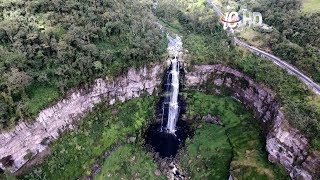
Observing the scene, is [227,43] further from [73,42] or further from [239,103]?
[73,42]

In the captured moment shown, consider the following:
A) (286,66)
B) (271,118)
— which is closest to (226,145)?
(271,118)

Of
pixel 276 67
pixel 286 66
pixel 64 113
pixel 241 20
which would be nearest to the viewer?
pixel 64 113

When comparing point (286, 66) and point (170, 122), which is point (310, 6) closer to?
point (286, 66)

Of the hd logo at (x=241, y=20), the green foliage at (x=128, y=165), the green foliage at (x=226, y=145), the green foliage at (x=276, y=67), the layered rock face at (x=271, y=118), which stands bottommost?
the green foliage at (x=128, y=165)

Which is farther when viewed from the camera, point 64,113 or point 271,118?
point 271,118

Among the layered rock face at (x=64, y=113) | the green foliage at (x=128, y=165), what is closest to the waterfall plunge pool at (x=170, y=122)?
the layered rock face at (x=64, y=113)

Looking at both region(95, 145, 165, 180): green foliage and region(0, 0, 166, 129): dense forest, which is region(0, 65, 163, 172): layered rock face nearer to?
region(0, 0, 166, 129): dense forest

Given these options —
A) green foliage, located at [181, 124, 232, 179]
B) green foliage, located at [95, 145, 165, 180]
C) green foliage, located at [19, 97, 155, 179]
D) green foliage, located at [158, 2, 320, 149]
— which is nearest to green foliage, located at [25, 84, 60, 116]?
green foliage, located at [19, 97, 155, 179]

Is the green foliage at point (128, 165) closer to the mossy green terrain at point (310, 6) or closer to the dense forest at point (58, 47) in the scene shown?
→ the dense forest at point (58, 47)
